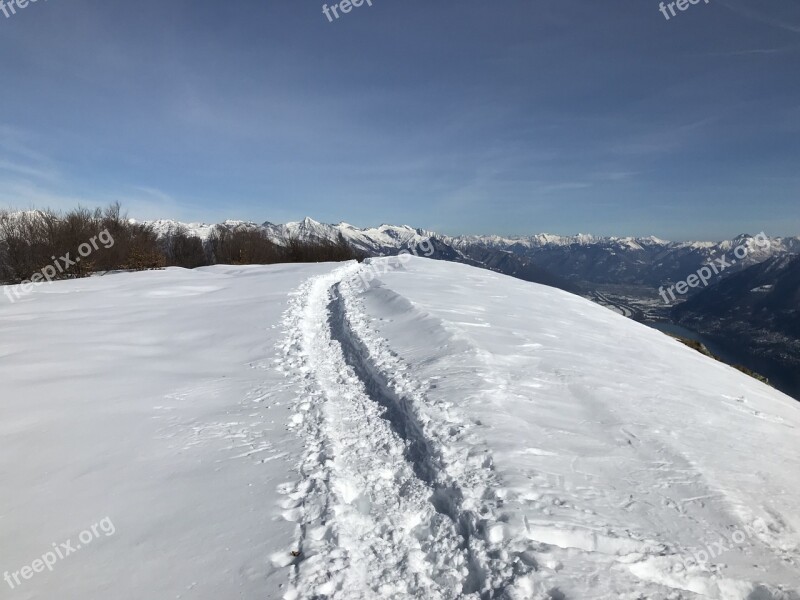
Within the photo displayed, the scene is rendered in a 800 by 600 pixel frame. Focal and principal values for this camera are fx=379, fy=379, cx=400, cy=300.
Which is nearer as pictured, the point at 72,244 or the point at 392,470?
the point at 392,470

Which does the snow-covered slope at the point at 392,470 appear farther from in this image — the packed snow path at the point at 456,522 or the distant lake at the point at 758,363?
the distant lake at the point at 758,363

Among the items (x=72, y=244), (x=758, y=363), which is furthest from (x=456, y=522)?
(x=758, y=363)

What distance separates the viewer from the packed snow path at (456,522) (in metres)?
3.74

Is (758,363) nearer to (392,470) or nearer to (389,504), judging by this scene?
(392,470)

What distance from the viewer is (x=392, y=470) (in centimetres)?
564

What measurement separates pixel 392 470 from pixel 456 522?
1.34 m

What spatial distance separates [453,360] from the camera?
9.53 meters

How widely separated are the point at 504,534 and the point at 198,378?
308 inches

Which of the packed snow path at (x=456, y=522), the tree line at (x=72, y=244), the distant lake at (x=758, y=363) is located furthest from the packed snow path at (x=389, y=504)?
the distant lake at (x=758, y=363)

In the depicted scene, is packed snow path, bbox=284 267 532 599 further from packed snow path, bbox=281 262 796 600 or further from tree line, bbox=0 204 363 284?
tree line, bbox=0 204 363 284

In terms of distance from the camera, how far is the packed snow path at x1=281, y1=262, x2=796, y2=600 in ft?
12.3

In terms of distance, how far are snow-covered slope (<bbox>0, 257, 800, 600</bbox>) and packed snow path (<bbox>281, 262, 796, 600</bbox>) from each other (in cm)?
2

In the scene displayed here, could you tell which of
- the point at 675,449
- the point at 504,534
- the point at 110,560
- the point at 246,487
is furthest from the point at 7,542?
the point at 675,449

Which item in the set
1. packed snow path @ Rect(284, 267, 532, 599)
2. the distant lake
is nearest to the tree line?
packed snow path @ Rect(284, 267, 532, 599)
